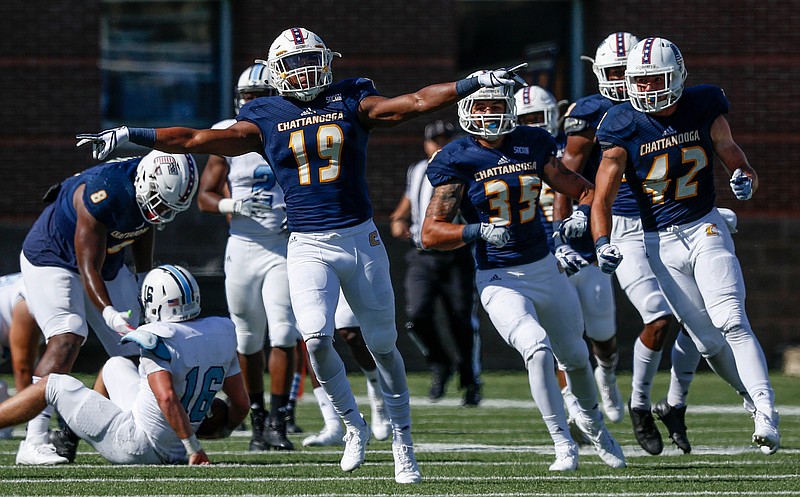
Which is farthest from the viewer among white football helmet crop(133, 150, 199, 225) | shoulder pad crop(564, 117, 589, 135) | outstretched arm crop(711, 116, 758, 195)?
shoulder pad crop(564, 117, 589, 135)

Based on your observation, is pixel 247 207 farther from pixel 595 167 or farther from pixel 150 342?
pixel 595 167

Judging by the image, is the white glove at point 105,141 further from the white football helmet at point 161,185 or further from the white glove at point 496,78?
the white glove at point 496,78

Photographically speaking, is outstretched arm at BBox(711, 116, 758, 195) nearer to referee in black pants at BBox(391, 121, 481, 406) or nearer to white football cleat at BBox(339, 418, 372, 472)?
white football cleat at BBox(339, 418, 372, 472)

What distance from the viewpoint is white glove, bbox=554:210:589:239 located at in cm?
660

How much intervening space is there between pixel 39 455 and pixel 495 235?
2511 mm

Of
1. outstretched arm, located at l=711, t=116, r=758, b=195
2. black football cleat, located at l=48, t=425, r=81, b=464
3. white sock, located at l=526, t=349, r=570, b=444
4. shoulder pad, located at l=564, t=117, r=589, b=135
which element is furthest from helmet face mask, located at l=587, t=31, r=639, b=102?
black football cleat, located at l=48, t=425, r=81, b=464

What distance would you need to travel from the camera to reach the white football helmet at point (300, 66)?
6.41 metres

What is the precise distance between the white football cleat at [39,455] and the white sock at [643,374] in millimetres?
2956

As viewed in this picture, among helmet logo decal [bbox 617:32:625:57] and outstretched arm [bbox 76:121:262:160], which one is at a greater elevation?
helmet logo decal [bbox 617:32:625:57]

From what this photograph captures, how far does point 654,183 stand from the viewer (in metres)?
6.86

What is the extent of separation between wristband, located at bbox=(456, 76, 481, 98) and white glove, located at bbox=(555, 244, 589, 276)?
3.40ft

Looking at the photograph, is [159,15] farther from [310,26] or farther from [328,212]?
[328,212]

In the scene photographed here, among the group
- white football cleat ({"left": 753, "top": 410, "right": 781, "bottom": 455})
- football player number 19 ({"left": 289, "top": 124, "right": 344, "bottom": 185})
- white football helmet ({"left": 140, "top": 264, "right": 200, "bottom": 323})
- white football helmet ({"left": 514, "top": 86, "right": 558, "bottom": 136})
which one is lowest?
white football cleat ({"left": 753, "top": 410, "right": 781, "bottom": 455})

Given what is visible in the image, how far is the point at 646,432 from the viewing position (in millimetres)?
7441
